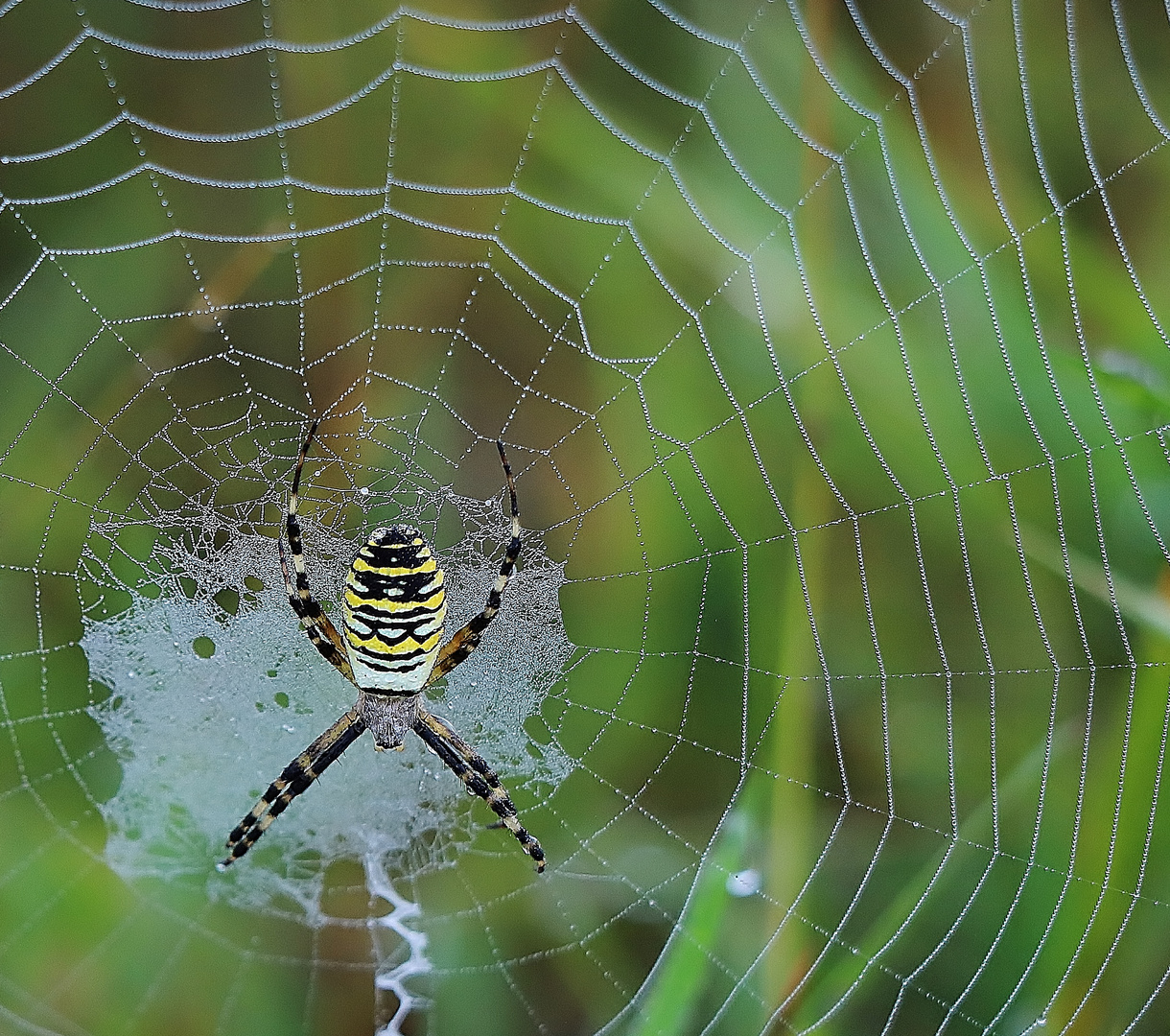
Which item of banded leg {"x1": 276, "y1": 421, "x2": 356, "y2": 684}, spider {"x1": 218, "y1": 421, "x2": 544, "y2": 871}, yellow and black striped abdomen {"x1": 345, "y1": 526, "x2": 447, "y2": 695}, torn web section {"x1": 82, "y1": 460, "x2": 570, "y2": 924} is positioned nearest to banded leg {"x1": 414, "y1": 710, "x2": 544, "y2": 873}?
spider {"x1": 218, "y1": 421, "x2": 544, "y2": 871}

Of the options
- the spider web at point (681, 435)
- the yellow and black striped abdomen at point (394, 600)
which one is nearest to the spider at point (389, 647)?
the yellow and black striped abdomen at point (394, 600)

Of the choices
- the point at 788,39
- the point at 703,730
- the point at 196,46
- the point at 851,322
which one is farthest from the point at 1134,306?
the point at 196,46

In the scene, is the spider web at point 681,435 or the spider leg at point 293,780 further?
the spider leg at point 293,780

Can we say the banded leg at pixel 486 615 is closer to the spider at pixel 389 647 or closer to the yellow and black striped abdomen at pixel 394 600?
the spider at pixel 389 647

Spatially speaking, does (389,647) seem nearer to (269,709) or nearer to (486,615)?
(486,615)

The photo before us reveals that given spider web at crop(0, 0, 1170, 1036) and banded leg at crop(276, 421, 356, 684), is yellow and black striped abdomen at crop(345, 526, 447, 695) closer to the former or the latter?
banded leg at crop(276, 421, 356, 684)

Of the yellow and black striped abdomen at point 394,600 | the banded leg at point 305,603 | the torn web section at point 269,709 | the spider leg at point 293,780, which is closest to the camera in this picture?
the yellow and black striped abdomen at point 394,600
